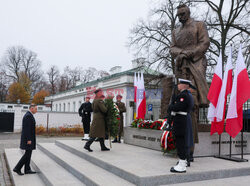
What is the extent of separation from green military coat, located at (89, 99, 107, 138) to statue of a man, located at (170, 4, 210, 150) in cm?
251

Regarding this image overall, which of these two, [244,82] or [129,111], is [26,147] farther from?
[129,111]

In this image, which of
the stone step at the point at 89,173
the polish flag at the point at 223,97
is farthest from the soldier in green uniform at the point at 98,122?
the polish flag at the point at 223,97

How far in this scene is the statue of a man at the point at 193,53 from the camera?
23.9ft

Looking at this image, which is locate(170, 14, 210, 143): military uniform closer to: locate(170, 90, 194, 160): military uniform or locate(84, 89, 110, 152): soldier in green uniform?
locate(170, 90, 194, 160): military uniform

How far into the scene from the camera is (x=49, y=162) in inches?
298

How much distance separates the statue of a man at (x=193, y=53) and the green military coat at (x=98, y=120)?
251cm

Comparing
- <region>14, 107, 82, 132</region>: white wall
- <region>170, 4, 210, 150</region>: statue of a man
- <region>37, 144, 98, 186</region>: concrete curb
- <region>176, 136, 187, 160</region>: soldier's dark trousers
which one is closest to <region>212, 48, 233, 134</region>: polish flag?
<region>170, 4, 210, 150</region>: statue of a man

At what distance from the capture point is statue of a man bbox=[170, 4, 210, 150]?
7.29 meters

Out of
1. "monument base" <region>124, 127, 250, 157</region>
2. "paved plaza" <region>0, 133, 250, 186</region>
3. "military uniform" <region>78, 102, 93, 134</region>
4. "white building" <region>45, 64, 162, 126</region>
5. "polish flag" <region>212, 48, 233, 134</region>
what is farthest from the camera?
"white building" <region>45, 64, 162, 126</region>

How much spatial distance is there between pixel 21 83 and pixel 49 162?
49600 millimetres

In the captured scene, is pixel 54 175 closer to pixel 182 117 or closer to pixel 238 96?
pixel 182 117

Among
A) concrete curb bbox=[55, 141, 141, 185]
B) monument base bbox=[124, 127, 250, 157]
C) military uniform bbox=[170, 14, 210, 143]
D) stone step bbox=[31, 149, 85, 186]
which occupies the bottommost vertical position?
stone step bbox=[31, 149, 85, 186]

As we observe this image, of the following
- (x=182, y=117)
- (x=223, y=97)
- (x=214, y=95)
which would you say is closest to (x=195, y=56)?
(x=214, y=95)

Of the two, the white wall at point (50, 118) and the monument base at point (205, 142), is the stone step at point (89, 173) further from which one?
the white wall at point (50, 118)
